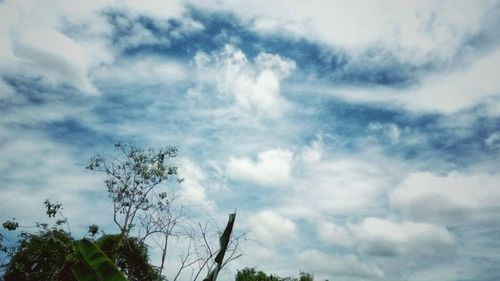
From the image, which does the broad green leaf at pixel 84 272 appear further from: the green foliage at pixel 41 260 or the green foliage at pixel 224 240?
the green foliage at pixel 41 260

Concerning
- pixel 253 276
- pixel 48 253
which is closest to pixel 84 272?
pixel 48 253

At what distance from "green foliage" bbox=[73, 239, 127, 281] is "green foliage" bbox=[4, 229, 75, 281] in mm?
11517

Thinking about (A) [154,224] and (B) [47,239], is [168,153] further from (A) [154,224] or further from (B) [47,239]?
(B) [47,239]

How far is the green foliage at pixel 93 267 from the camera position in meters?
7.19

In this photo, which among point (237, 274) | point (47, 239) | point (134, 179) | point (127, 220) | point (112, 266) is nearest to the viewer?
point (112, 266)

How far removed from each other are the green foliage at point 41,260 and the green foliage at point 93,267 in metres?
11.5

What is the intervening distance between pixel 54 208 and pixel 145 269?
5.35 meters

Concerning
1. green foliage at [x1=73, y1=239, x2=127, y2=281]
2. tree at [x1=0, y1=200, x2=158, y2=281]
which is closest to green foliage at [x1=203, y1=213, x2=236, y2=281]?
green foliage at [x1=73, y1=239, x2=127, y2=281]

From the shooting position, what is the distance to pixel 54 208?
67.8 feet

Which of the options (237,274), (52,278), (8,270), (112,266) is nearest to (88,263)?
(112,266)

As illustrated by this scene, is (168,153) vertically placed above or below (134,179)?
above

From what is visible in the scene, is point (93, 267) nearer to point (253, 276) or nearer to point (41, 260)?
point (41, 260)

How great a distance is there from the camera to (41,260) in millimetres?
18297

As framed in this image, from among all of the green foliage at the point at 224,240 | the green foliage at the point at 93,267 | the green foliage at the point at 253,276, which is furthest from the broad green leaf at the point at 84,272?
the green foliage at the point at 253,276
